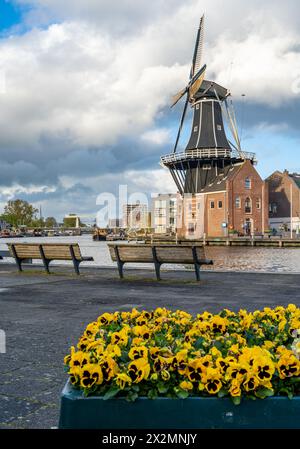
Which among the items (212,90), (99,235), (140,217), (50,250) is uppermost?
(212,90)

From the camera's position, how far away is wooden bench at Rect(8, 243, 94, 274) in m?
14.6

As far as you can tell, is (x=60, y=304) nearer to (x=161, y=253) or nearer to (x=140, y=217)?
(x=161, y=253)

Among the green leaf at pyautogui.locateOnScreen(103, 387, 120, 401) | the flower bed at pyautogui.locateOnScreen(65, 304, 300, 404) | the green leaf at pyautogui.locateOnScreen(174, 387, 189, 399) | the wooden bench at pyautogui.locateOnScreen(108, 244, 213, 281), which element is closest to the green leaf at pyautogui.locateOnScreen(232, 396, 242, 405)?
the flower bed at pyautogui.locateOnScreen(65, 304, 300, 404)

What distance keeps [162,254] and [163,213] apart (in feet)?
336

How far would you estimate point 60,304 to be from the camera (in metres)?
9.46

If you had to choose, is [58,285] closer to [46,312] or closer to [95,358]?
[46,312]

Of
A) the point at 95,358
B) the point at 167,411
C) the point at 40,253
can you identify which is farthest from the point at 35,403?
the point at 40,253

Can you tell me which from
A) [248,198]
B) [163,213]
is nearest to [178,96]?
[248,198]

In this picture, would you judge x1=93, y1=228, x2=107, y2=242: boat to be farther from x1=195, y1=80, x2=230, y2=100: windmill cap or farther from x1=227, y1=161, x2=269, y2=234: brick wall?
x1=195, y1=80, x2=230, y2=100: windmill cap

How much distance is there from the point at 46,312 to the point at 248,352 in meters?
6.23

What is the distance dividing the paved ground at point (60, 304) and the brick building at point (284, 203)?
79.6 meters
